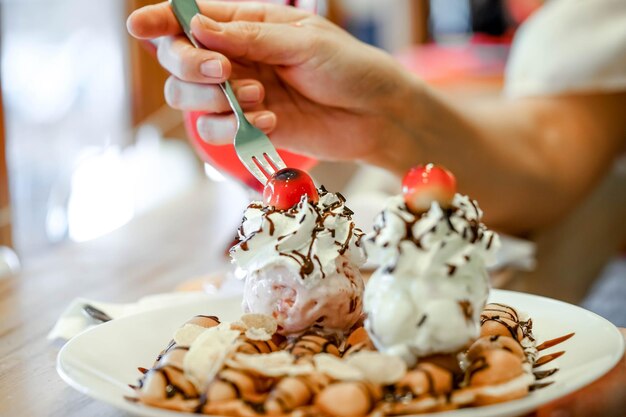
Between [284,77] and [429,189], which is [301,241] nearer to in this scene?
[429,189]

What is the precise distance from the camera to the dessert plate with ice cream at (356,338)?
0.73 meters

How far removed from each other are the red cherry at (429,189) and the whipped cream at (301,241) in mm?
129

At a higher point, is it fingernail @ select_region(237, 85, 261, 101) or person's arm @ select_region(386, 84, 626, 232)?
fingernail @ select_region(237, 85, 261, 101)

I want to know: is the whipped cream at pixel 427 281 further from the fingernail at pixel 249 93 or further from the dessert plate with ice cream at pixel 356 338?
the fingernail at pixel 249 93

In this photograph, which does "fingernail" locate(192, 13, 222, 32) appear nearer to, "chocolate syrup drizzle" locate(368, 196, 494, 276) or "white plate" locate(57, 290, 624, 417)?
"white plate" locate(57, 290, 624, 417)

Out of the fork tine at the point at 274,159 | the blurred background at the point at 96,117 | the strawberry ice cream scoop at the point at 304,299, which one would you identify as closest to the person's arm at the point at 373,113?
Result: the fork tine at the point at 274,159

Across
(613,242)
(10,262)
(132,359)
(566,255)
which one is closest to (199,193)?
(10,262)

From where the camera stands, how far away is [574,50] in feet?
6.34

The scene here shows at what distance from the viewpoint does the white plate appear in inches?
28.7

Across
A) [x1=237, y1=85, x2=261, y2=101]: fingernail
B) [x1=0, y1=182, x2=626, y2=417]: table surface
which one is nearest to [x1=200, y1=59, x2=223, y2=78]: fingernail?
[x1=237, y1=85, x2=261, y2=101]: fingernail

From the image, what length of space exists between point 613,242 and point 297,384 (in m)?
1.83

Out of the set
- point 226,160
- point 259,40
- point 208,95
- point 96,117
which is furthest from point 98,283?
point 96,117

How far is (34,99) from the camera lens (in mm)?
3506

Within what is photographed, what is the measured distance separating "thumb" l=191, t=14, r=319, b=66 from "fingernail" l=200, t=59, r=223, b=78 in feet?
0.17
